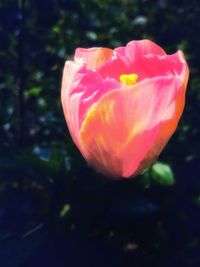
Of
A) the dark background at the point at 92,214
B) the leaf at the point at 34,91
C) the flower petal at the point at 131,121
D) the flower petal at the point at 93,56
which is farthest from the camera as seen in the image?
the leaf at the point at 34,91

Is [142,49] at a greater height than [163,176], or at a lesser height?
greater

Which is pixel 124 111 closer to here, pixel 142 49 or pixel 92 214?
pixel 142 49

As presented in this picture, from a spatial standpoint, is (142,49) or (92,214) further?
(92,214)

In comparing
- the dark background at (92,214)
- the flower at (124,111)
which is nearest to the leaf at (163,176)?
the dark background at (92,214)

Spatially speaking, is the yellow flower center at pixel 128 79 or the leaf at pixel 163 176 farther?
the leaf at pixel 163 176

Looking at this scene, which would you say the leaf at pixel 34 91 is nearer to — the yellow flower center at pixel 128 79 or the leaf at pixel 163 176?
the leaf at pixel 163 176

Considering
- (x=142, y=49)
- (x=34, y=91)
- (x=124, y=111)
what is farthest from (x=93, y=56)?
(x=34, y=91)

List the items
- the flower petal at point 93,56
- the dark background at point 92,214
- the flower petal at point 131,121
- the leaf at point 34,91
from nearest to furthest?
the flower petal at point 131,121 < the flower petal at point 93,56 < the dark background at point 92,214 < the leaf at point 34,91

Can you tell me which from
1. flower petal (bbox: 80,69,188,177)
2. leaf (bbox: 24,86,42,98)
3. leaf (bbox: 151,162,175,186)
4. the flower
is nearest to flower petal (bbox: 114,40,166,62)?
the flower

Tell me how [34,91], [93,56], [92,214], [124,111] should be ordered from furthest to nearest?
1. [34,91]
2. [92,214]
3. [93,56]
4. [124,111]

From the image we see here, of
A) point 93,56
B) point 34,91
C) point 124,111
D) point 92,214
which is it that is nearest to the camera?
point 124,111
